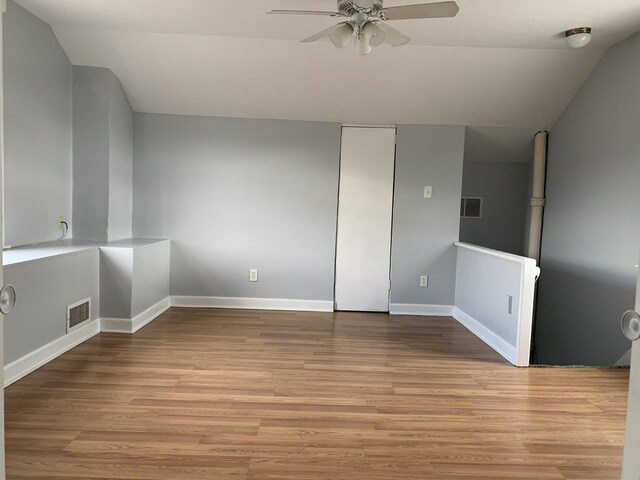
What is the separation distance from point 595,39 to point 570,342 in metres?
2.55

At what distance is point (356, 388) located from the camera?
109 inches

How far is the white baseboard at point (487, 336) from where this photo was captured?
335 centimetres

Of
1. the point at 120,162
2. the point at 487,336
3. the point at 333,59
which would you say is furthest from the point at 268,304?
the point at 333,59

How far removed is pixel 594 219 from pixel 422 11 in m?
2.51

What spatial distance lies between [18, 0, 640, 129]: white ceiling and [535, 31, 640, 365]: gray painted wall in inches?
10.5

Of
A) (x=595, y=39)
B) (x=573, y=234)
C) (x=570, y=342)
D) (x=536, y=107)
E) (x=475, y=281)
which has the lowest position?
(x=570, y=342)

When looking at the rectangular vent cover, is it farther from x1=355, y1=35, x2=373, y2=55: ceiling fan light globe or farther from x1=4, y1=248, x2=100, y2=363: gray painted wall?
x1=355, y1=35, x2=373, y2=55: ceiling fan light globe

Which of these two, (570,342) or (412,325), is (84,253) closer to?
(412,325)

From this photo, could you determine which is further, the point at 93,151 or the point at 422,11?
the point at 93,151

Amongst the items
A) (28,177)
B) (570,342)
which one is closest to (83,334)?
(28,177)

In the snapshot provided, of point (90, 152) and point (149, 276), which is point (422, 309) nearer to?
point (149, 276)

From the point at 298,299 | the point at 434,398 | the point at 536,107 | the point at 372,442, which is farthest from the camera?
the point at 298,299

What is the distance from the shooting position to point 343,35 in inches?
107

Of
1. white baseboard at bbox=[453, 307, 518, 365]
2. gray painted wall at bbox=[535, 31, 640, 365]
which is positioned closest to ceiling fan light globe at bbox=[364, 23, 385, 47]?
gray painted wall at bbox=[535, 31, 640, 365]
